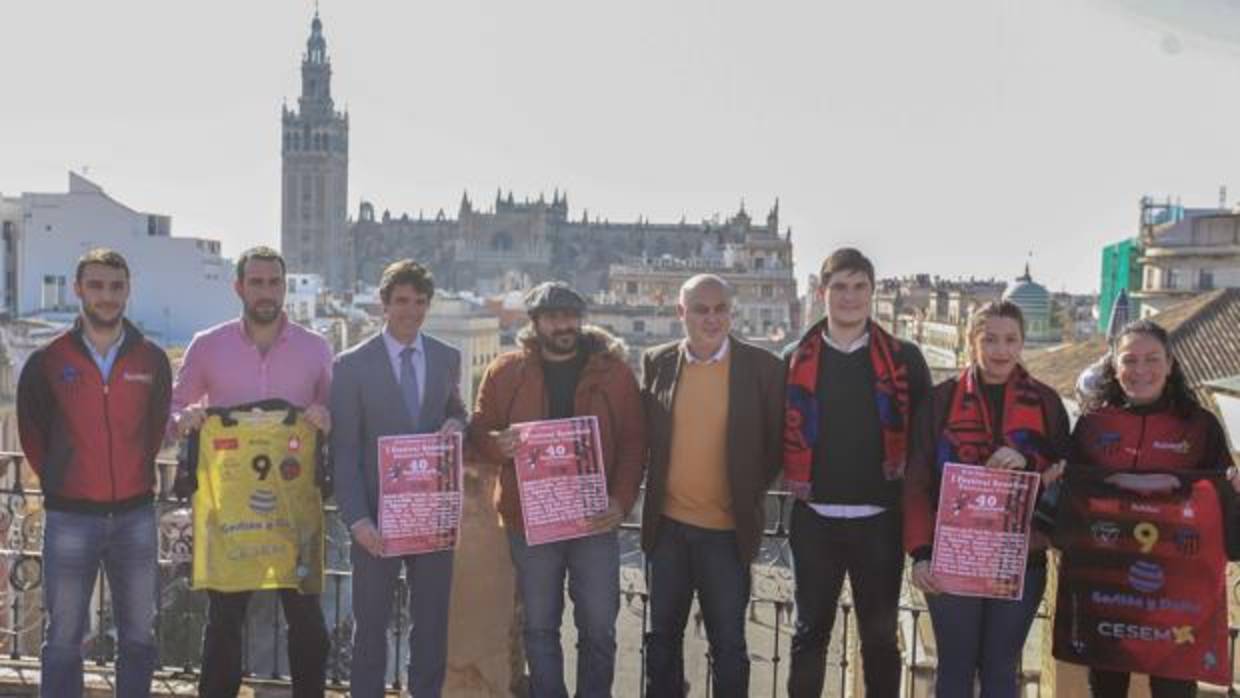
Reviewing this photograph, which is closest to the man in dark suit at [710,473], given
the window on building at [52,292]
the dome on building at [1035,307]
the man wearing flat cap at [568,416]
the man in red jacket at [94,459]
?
the man wearing flat cap at [568,416]

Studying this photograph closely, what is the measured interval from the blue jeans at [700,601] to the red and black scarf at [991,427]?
95cm

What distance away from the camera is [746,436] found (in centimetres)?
497

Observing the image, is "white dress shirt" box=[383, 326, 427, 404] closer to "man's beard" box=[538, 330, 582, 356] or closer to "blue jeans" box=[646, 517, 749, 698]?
"man's beard" box=[538, 330, 582, 356]

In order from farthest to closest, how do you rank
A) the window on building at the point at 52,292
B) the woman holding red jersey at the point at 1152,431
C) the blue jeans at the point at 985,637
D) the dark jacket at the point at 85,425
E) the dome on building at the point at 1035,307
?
the dome on building at the point at 1035,307 < the window on building at the point at 52,292 < the dark jacket at the point at 85,425 < the blue jeans at the point at 985,637 < the woman holding red jersey at the point at 1152,431

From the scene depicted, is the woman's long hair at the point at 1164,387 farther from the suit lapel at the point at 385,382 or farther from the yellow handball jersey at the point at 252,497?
the yellow handball jersey at the point at 252,497

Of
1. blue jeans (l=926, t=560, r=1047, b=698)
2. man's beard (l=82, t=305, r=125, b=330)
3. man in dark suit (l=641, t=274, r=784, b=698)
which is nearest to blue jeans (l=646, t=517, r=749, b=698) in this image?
man in dark suit (l=641, t=274, r=784, b=698)

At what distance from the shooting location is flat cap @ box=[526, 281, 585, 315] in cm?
505

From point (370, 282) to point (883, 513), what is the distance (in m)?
111

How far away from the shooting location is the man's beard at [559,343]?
5.07m

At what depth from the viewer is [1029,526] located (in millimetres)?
4789

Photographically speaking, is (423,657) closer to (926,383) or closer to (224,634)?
(224,634)

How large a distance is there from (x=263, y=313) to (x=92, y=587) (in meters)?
1.33

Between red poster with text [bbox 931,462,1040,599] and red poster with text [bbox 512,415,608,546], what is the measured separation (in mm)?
1399

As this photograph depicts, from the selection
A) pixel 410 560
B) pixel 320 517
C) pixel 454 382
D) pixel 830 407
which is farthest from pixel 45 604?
pixel 830 407
